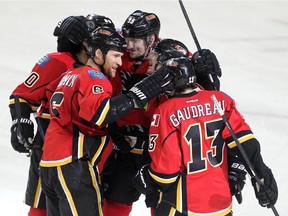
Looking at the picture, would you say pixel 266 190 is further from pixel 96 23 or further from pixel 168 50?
pixel 96 23

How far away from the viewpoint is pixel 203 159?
2953 millimetres

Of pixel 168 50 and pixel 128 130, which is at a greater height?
pixel 168 50

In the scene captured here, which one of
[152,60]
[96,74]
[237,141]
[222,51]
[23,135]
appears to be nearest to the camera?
[237,141]

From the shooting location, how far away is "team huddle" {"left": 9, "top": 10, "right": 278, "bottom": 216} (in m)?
2.95

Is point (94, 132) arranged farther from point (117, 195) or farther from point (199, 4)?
point (199, 4)

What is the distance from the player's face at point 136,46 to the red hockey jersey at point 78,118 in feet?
1.56

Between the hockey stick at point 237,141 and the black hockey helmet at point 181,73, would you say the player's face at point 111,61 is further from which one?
the hockey stick at point 237,141

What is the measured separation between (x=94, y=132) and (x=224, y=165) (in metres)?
0.61

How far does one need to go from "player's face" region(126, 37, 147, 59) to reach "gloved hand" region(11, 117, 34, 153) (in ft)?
2.09

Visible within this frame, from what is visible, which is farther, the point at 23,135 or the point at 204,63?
the point at 23,135

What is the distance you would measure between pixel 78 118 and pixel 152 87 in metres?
0.39

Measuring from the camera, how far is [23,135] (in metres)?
3.53

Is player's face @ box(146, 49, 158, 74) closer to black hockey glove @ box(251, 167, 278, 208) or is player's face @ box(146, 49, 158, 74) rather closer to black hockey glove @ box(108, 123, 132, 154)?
black hockey glove @ box(108, 123, 132, 154)

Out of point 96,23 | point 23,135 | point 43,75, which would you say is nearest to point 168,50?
point 96,23
